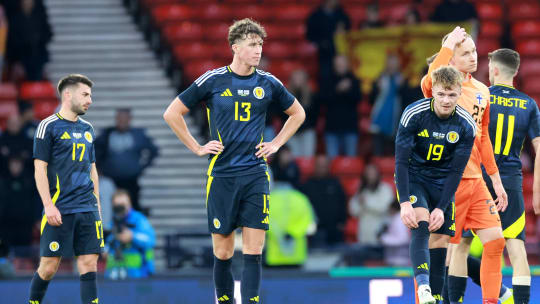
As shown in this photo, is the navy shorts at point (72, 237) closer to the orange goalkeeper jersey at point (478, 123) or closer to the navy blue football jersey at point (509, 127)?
the orange goalkeeper jersey at point (478, 123)

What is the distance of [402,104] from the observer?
12.8m

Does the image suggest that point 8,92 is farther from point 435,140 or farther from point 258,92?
point 435,140

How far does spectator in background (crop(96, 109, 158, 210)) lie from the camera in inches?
477

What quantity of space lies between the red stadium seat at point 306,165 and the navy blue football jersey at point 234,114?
5675mm

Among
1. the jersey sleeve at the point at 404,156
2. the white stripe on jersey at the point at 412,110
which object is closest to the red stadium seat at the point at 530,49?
the white stripe on jersey at the point at 412,110

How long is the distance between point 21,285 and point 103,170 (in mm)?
3197

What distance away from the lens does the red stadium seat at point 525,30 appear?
14898mm

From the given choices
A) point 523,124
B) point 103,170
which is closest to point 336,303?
point 523,124

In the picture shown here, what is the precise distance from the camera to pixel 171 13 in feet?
50.9

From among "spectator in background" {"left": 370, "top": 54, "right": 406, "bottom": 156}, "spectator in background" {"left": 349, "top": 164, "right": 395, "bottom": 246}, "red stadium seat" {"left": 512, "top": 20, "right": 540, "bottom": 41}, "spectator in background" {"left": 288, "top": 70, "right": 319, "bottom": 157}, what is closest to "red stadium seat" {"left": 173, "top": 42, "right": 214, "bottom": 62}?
"spectator in background" {"left": 288, "top": 70, "right": 319, "bottom": 157}

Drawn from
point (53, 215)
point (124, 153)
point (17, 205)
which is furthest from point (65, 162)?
point (17, 205)

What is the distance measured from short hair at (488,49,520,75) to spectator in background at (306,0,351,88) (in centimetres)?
603

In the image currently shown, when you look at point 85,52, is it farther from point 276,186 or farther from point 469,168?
point 469,168

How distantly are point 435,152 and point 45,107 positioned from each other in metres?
8.20
